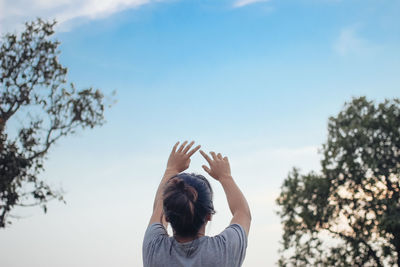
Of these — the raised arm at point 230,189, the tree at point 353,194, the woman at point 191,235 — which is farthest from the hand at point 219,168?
the tree at point 353,194

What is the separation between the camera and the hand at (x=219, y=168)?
2.95 meters

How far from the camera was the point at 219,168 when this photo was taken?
2959mm

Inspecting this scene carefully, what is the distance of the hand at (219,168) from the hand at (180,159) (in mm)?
190

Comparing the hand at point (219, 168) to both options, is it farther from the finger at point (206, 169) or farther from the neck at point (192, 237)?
the neck at point (192, 237)

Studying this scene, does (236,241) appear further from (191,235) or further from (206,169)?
(206,169)

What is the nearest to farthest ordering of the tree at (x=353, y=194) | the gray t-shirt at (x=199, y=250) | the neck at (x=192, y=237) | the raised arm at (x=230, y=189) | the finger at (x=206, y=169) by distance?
the gray t-shirt at (x=199, y=250)
the neck at (x=192, y=237)
the raised arm at (x=230, y=189)
the finger at (x=206, y=169)
the tree at (x=353, y=194)

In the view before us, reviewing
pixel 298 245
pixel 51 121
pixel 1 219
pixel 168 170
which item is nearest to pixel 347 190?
pixel 298 245

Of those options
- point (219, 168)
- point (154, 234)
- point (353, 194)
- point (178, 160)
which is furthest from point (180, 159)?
point (353, 194)

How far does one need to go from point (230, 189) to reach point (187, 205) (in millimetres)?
476

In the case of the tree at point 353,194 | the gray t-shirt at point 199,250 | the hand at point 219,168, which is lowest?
the gray t-shirt at point 199,250

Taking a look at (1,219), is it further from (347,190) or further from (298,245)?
(347,190)

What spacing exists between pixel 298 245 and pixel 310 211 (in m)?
2.05

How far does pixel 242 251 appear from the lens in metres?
2.52

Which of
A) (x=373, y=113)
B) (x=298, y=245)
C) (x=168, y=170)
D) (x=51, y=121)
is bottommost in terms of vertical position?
(x=168, y=170)
